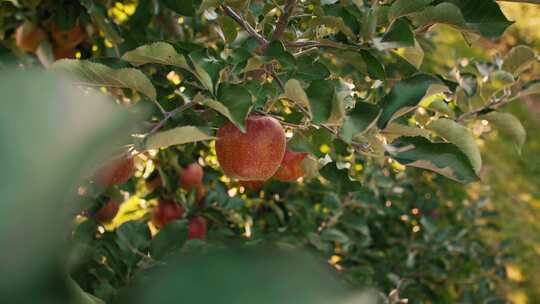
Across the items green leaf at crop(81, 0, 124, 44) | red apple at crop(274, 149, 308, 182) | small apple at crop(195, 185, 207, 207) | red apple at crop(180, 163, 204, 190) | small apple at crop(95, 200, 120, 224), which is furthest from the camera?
small apple at crop(195, 185, 207, 207)

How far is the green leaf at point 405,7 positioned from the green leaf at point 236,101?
0.21 metres

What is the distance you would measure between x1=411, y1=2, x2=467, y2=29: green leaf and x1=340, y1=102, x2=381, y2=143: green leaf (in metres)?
0.15

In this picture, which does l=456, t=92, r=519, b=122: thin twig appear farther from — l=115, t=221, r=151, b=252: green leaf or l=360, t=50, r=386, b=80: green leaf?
l=115, t=221, r=151, b=252: green leaf

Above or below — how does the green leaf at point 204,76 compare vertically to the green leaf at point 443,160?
above

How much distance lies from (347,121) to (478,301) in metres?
1.61

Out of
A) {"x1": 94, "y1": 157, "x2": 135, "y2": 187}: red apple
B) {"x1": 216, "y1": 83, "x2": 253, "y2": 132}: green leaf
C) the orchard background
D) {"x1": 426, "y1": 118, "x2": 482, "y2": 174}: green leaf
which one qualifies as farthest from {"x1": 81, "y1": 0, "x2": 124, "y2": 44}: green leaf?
{"x1": 426, "y1": 118, "x2": 482, "y2": 174}: green leaf

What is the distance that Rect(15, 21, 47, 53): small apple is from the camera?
5.14 ft

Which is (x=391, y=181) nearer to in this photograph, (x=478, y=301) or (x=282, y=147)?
(x=478, y=301)

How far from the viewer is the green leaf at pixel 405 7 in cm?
75

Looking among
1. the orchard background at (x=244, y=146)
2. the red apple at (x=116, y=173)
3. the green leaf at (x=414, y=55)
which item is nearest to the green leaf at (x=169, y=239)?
the orchard background at (x=244, y=146)

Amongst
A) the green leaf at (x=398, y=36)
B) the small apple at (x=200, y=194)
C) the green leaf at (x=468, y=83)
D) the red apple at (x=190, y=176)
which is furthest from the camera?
the small apple at (x=200, y=194)

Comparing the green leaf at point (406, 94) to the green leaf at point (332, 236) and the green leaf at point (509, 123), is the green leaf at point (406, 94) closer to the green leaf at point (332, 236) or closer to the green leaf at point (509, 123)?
the green leaf at point (509, 123)

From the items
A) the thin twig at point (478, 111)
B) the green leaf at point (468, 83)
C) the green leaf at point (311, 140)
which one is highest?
the green leaf at point (311, 140)

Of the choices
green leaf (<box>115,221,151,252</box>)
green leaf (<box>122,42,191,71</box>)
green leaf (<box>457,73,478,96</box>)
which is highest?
green leaf (<box>122,42,191,71</box>)
